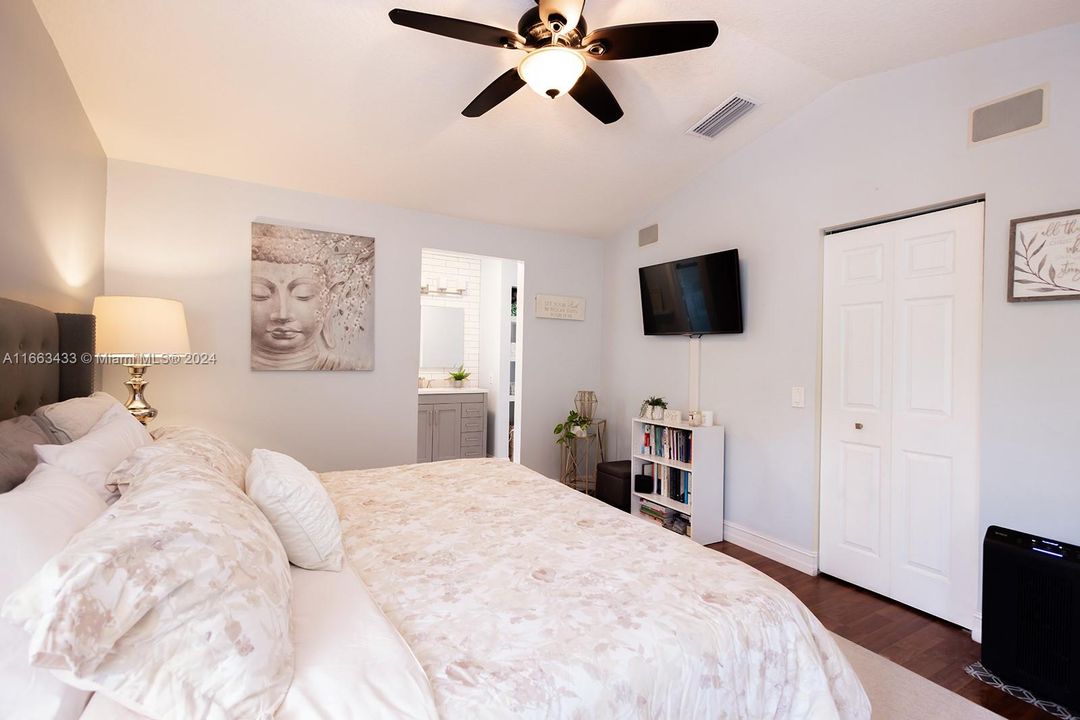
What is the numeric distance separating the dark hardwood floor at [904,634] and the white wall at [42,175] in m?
3.80

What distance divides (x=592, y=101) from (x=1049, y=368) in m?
2.33

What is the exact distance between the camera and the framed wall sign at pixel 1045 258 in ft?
6.90

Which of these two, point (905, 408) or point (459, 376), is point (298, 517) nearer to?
point (905, 408)

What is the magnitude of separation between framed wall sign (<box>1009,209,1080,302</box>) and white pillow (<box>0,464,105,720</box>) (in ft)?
11.0

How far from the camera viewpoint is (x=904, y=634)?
243 cm

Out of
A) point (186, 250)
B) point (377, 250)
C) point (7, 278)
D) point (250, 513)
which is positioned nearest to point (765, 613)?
point (250, 513)

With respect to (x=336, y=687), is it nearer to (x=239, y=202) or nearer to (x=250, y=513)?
(x=250, y=513)

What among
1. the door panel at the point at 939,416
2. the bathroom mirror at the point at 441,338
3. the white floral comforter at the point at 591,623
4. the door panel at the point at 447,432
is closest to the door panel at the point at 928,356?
the door panel at the point at 939,416

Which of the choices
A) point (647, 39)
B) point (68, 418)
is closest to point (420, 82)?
point (647, 39)

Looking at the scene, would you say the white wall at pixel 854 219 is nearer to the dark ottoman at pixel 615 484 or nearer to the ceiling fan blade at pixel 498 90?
the dark ottoman at pixel 615 484

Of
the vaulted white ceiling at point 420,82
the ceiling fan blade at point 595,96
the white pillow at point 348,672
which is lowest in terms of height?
the white pillow at point 348,672

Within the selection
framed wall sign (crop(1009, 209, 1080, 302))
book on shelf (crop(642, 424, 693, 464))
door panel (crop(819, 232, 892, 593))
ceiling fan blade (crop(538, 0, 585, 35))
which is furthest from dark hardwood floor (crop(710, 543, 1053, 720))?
ceiling fan blade (crop(538, 0, 585, 35))

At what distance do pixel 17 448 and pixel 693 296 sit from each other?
11.8ft

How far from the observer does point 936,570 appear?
2572 millimetres
